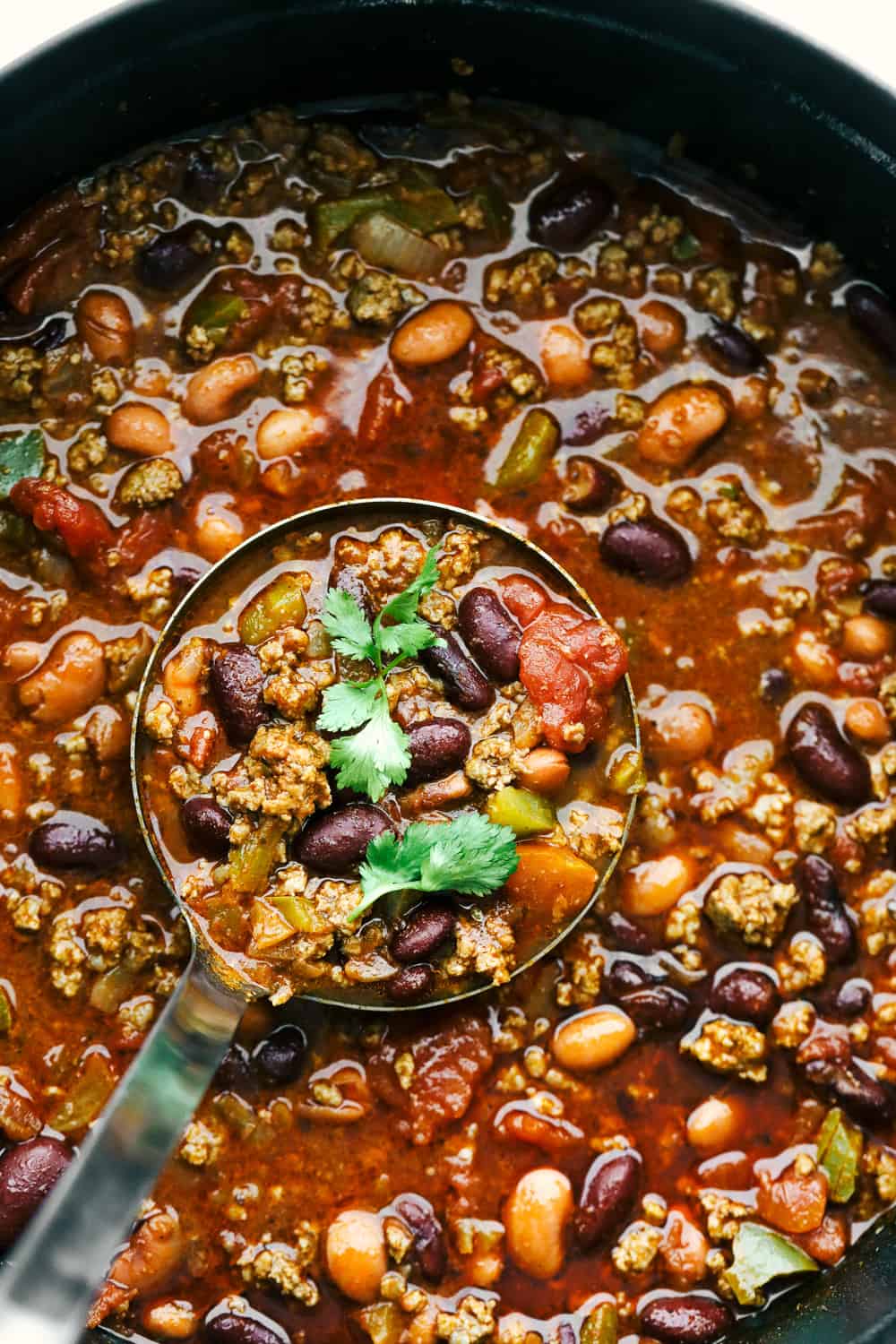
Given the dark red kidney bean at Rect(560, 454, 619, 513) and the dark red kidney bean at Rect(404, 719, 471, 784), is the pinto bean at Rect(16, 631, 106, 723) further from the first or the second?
the dark red kidney bean at Rect(560, 454, 619, 513)

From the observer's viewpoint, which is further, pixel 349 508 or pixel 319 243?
pixel 319 243

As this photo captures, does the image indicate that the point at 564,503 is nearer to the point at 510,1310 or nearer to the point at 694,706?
the point at 694,706

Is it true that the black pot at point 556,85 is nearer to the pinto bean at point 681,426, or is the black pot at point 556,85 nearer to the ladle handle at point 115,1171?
the pinto bean at point 681,426

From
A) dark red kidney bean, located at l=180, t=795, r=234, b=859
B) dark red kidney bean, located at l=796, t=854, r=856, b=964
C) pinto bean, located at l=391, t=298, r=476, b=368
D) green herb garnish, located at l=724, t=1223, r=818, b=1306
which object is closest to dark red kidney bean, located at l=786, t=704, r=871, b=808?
dark red kidney bean, located at l=796, t=854, r=856, b=964

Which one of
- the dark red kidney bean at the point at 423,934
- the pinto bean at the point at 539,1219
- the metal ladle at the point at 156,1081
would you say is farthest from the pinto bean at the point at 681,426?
the pinto bean at the point at 539,1219

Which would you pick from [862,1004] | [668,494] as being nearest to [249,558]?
[668,494]

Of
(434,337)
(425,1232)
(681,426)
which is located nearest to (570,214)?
(434,337)
